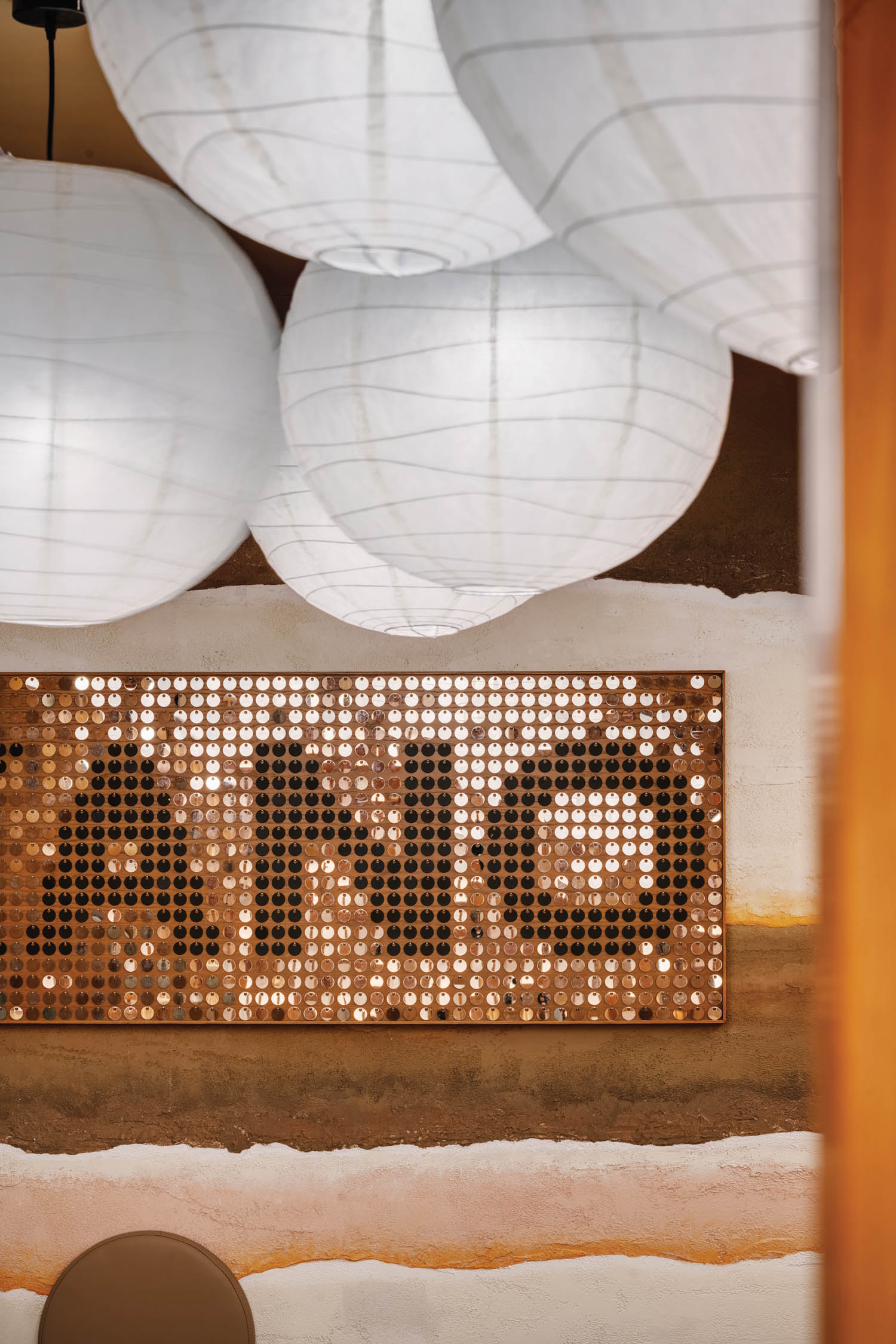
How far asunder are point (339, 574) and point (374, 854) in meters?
1.66

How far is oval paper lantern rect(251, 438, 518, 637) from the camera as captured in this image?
0.88 meters

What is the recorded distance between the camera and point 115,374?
0.61 metres

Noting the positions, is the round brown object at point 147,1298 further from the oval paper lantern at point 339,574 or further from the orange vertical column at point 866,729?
the orange vertical column at point 866,729

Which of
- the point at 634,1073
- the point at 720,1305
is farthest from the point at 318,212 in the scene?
the point at 720,1305

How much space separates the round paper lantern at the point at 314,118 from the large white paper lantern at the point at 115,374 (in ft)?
0.52

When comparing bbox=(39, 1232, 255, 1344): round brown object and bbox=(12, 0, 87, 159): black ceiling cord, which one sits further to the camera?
bbox=(39, 1232, 255, 1344): round brown object

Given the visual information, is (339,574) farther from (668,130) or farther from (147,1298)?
(147,1298)

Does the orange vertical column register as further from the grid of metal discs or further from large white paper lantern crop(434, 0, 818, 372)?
the grid of metal discs

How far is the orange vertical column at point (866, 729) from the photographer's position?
19 cm

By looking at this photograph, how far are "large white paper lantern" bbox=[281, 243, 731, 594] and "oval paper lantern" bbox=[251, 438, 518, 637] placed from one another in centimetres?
24

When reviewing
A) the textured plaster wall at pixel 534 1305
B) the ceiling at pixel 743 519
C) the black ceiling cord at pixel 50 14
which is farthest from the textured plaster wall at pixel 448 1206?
the black ceiling cord at pixel 50 14

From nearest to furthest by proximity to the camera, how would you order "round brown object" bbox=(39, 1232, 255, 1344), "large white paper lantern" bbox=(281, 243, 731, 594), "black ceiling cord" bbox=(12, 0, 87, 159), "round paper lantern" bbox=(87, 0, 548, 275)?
"round paper lantern" bbox=(87, 0, 548, 275)
"large white paper lantern" bbox=(281, 243, 731, 594)
"black ceiling cord" bbox=(12, 0, 87, 159)
"round brown object" bbox=(39, 1232, 255, 1344)

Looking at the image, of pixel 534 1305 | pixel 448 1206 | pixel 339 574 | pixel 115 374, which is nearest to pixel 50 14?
pixel 339 574

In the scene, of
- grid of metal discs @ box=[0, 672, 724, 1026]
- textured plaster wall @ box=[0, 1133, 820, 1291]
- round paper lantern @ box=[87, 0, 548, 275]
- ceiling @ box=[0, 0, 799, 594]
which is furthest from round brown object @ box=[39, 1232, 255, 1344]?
round paper lantern @ box=[87, 0, 548, 275]
